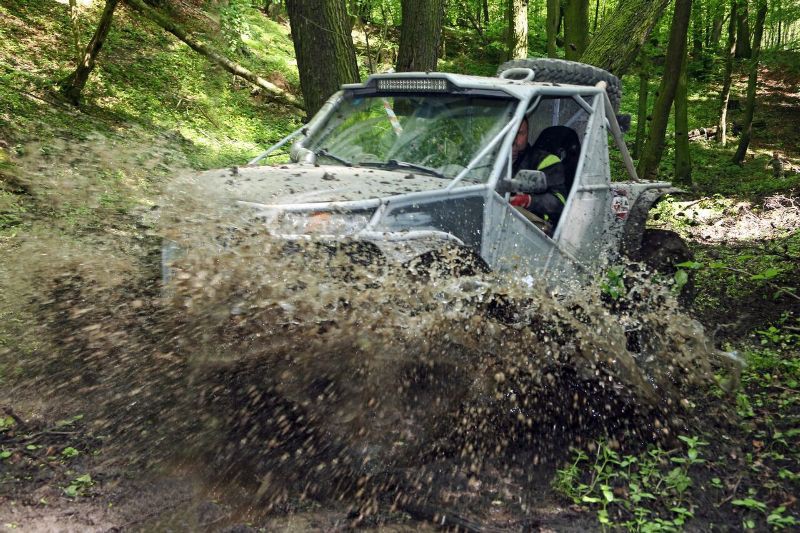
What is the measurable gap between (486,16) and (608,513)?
91.6 feet

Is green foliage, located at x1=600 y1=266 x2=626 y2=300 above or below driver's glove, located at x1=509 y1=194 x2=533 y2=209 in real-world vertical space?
below

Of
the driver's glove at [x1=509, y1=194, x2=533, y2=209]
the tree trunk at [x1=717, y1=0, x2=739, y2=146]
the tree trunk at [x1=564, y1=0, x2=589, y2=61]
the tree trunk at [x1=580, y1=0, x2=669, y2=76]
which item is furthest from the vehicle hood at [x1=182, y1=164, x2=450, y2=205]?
the tree trunk at [x1=717, y1=0, x2=739, y2=146]

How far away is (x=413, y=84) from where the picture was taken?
18.0ft

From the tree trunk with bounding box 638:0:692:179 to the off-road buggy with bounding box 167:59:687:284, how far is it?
21.7 ft

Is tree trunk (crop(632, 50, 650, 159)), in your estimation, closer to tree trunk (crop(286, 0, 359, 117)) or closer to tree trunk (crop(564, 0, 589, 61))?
tree trunk (crop(564, 0, 589, 61))

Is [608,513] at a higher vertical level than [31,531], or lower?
lower

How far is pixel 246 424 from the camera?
12.8 feet

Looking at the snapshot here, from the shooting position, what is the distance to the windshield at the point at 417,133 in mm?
5090

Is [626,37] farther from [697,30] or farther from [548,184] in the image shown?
[697,30]

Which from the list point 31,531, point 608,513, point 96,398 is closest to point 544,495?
point 608,513

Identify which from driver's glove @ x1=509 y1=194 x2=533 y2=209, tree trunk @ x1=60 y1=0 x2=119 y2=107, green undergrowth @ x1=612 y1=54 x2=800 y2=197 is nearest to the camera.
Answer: driver's glove @ x1=509 y1=194 x2=533 y2=209

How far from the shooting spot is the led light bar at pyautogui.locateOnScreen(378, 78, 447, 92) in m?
5.32

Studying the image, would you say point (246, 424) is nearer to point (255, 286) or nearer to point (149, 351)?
point (255, 286)

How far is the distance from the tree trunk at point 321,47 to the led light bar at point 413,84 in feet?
8.57
